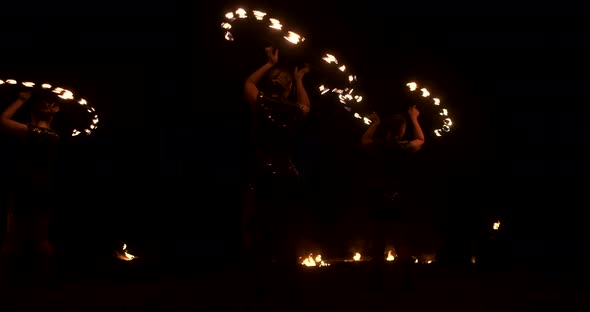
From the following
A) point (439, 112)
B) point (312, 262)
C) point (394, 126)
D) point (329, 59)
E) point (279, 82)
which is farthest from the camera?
point (439, 112)

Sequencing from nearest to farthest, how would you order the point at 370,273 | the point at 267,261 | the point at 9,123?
the point at 267,261 < the point at 9,123 < the point at 370,273

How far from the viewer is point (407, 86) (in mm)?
7637

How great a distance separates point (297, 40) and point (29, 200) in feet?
11.8

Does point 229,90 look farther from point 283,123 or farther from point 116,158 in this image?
point 283,123

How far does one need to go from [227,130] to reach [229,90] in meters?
0.64

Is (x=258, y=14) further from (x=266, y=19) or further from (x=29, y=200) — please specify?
(x=29, y=200)

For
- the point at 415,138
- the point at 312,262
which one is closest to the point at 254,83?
the point at 415,138

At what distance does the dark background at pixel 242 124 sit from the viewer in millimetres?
7160

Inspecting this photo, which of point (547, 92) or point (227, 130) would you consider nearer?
point (227, 130)

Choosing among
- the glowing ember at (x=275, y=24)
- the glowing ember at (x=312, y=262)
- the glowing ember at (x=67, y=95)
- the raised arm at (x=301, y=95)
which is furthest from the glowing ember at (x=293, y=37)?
the glowing ember at (x=312, y=262)

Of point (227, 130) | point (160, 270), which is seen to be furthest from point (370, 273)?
point (227, 130)

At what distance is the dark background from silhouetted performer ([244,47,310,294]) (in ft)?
5.79

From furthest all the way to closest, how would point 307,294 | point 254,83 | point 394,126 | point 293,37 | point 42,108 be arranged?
point 394,126 → point 42,108 → point 293,37 → point 307,294 → point 254,83

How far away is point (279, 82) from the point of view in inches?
198
